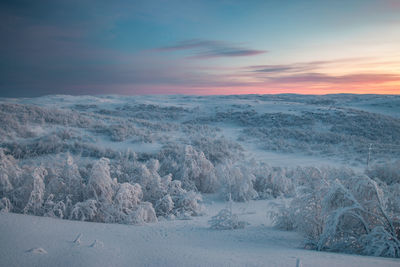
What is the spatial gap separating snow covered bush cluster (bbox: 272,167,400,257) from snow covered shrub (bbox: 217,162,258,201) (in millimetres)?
3414

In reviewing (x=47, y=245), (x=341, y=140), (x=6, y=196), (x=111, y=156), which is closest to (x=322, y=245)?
(x=47, y=245)

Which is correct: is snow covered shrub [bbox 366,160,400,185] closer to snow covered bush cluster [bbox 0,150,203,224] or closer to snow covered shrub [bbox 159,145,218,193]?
snow covered shrub [bbox 159,145,218,193]

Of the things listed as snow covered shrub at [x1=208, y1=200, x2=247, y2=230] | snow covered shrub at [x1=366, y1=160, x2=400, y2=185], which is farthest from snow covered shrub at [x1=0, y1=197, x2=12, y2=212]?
snow covered shrub at [x1=366, y1=160, x2=400, y2=185]

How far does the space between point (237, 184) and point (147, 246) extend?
4950 millimetres

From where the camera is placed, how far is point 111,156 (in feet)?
39.5

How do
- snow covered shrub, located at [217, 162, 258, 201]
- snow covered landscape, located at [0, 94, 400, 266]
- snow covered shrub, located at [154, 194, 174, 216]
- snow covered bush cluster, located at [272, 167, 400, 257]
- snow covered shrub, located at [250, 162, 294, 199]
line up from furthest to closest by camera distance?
snow covered shrub, located at [250, 162, 294, 199] < snow covered shrub, located at [217, 162, 258, 201] < snow covered shrub, located at [154, 194, 174, 216] < snow covered bush cluster, located at [272, 167, 400, 257] < snow covered landscape, located at [0, 94, 400, 266]

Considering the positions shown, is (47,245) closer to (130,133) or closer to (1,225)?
(1,225)

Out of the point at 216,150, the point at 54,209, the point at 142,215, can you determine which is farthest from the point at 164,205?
the point at 216,150

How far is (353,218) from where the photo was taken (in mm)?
4301

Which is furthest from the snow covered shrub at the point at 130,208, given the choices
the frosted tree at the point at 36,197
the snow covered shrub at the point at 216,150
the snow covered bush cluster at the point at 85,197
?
the snow covered shrub at the point at 216,150

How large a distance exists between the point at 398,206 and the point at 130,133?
13697mm

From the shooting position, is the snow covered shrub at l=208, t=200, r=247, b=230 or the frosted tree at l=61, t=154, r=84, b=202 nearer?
the snow covered shrub at l=208, t=200, r=247, b=230

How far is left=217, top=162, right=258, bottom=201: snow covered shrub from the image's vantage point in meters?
8.30

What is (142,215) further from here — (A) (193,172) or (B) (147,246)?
(A) (193,172)
